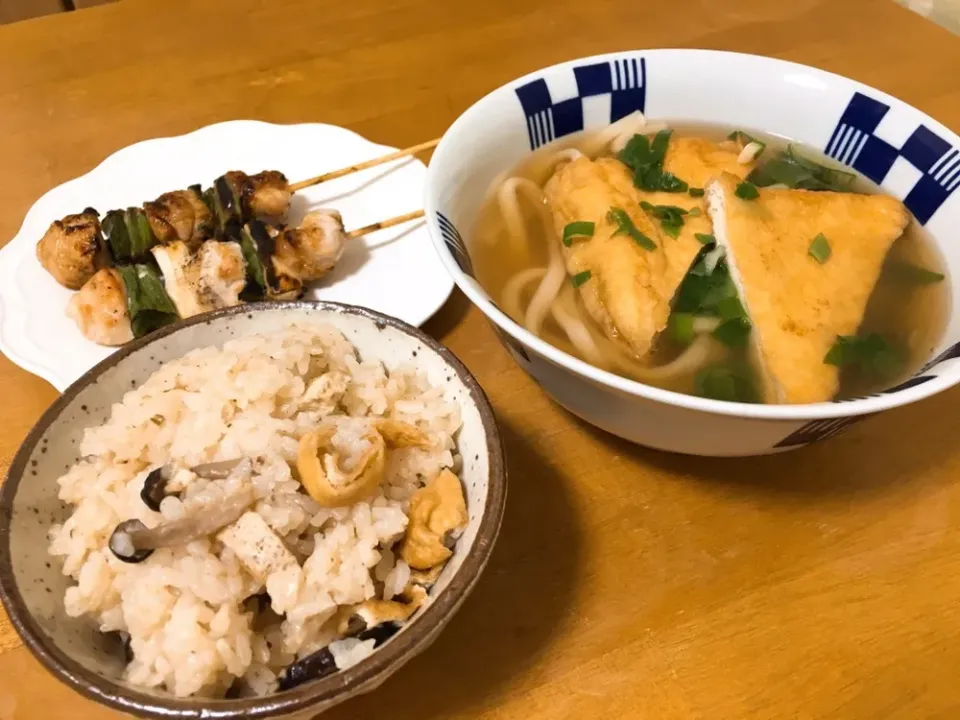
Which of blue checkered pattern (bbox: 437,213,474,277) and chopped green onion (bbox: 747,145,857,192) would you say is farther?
chopped green onion (bbox: 747,145,857,192)

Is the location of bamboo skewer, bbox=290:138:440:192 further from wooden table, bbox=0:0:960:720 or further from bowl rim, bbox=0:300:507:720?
bowl rim, bbox=0:300:507:720

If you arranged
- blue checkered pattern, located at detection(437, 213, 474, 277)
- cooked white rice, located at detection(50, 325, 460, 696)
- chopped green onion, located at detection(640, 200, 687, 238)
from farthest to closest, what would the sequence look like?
chopped green onion, located at detection(640, 200, 687, 238), blue checkered pattern, located at detection(437, 213, 474, 277), cooked white rice, located at detection(50, 325, 460, 696)

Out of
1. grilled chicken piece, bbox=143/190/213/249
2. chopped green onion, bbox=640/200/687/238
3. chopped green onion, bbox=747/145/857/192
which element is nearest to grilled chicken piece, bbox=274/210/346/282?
grilled chicken piece, bbox=143/190/213/249

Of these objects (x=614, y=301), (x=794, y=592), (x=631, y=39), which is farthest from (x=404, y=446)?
(x=631, y=39)

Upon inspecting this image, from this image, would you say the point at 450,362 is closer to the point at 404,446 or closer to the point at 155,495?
the point at 404,446

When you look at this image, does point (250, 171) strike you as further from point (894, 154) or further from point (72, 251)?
point (894, 154)

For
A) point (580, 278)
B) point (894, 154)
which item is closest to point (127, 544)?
point (580, 278)
